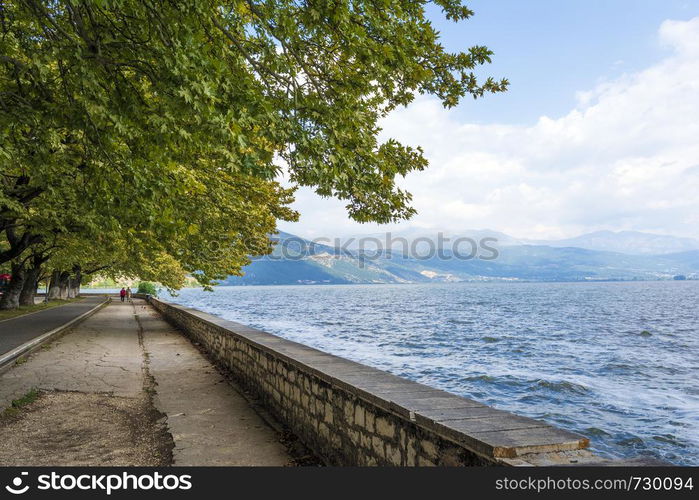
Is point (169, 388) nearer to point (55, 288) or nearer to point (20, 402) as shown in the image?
point (20, 402)

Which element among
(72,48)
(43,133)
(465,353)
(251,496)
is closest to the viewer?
(251,496)

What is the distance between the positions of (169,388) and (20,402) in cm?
235

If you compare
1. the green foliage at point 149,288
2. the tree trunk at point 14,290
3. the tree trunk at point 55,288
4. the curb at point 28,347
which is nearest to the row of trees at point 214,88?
the curb at point 28,347

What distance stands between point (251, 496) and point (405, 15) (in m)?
6.14

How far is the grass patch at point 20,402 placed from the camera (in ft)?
23.7

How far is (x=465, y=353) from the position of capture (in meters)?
26.3

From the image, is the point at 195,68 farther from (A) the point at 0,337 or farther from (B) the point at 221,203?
(A) the point at 0,337

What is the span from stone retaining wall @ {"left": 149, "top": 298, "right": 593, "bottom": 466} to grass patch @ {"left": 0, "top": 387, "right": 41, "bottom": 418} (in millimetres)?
3548

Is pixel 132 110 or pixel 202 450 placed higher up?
pixel 132 110

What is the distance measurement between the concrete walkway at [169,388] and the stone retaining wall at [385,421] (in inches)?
20.6

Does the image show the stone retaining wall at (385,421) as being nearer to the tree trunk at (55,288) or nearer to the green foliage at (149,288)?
the tree trunk at (55,288)

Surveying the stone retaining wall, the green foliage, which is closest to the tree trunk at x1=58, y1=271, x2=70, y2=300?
the green foliage

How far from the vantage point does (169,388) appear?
9.35 meters

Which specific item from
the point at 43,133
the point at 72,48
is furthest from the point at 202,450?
the point at 43,133
